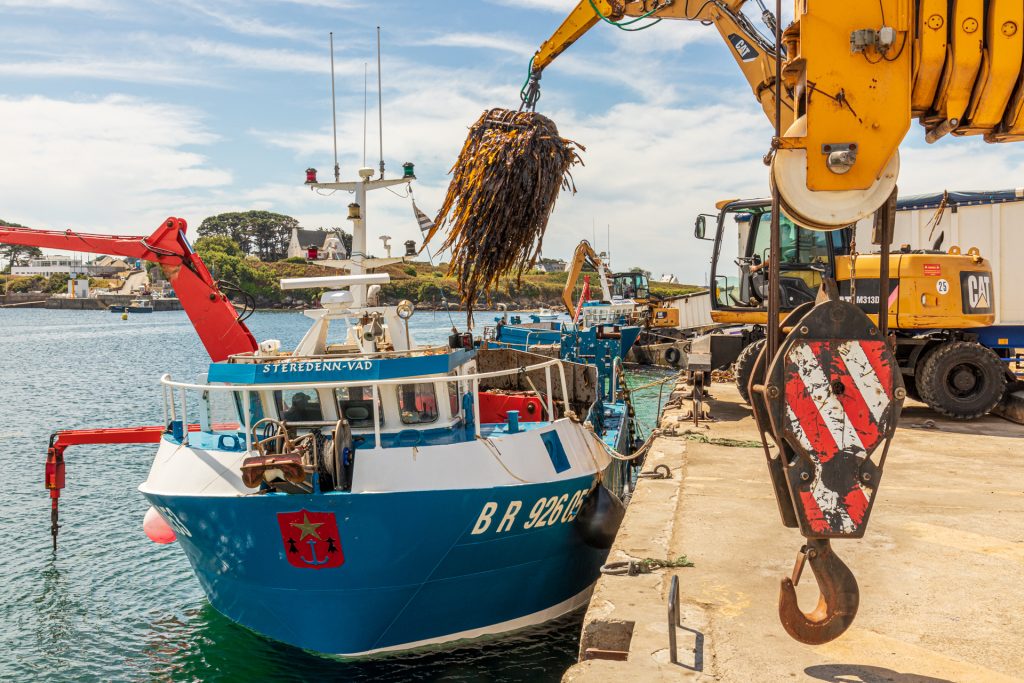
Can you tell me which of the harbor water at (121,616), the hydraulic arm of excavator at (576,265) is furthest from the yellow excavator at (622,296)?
the harbor water at (121,616)

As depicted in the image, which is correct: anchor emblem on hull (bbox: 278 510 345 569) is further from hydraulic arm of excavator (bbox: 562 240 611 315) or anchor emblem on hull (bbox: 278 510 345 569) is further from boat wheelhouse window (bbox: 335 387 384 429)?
hydraulic arm of excavator (bbox: 562 240 611 315)

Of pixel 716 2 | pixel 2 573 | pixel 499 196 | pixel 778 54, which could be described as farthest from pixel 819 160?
pixel 2 573

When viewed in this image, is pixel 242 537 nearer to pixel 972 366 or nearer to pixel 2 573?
pixel 2 573

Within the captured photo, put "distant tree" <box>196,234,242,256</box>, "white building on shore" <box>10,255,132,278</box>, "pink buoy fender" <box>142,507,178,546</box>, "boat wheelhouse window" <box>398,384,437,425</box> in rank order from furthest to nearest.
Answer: "white building on shore" <box>10,255,132,278</box> → "distant tree" <box>196,234,242,256</box> → "pink buoy fender" <box>142,507,178,546</box> → "boat wheelhouse window" <box>398,384,437,425</box>

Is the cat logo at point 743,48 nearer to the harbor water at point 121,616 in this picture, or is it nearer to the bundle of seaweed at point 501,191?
the bundle of seaweed at point 501,191

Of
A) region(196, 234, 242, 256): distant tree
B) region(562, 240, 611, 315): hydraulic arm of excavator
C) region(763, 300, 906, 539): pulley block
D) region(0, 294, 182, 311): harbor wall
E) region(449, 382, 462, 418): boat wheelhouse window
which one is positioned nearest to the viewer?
region(763, 300, 906, 539): pulley block

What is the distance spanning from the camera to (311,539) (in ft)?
25.7

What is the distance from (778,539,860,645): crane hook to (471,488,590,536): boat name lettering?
425cm

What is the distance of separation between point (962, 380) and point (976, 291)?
1.47 metres

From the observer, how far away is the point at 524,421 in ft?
36.3

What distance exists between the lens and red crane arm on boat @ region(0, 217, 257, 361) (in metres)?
14.1

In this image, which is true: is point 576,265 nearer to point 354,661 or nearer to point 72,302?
point 354,661

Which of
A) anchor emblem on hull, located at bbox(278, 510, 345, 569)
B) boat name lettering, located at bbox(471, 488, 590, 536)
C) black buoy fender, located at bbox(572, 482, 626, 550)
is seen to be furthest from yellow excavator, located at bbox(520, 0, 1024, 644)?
black buoy fender, located at bbox(572, 482, 626, 550)

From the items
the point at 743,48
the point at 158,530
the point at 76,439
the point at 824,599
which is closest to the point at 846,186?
the point at 824,599
